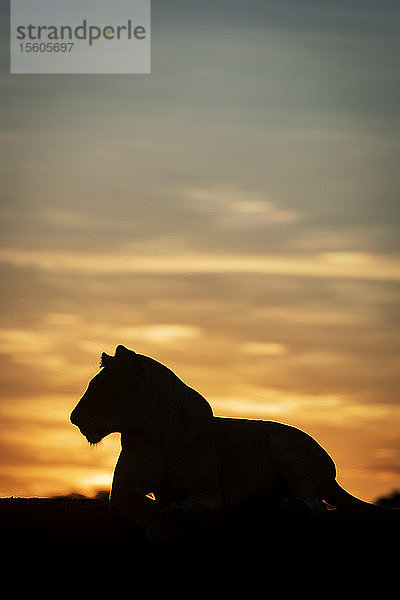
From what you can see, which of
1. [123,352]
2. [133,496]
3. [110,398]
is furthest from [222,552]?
[123,352]

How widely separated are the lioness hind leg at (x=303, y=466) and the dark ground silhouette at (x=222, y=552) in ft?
1.27

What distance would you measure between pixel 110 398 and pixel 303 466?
2.63 metres

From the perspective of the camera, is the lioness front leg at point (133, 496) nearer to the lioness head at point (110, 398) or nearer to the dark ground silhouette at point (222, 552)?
the dark ground silhouette at point (222, 552)

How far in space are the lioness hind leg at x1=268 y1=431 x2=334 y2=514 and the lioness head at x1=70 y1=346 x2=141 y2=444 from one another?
2.12 meters

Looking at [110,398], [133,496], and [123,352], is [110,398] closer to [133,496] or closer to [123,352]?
[123,352]

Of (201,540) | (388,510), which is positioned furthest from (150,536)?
(388,510)

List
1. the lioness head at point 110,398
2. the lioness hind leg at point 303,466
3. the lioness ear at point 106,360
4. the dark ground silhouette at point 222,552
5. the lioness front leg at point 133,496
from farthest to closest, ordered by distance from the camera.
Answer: the lioness hind leg at point 303,466, the lioness ear at point 106,360, the lioness head at point 110,398, the lioness front leg at point 133,496, the dark ground silhouette at point 222,552

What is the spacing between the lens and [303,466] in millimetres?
14148

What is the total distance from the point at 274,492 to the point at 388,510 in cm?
148

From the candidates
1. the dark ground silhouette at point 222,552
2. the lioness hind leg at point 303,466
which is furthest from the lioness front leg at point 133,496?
the lioness hind leg at point 303,466

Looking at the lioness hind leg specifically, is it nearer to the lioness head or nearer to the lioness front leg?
the lioness front leg

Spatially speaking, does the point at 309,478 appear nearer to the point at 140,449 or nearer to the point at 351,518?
the point at 351,518

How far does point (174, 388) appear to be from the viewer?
44.3 ft

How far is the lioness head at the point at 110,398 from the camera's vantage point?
520 inches
